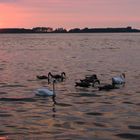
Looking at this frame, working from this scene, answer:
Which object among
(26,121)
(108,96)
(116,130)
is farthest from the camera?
(108,96)

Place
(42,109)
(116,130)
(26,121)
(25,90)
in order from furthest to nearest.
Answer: (25,90), (42,109), (26,121), (116,130)

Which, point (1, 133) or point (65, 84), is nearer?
point (1, 133)

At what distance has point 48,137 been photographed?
615 inches

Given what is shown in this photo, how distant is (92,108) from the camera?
67.8 ft

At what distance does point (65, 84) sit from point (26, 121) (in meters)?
12.0

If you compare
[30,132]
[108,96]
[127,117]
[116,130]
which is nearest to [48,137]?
[30,132]

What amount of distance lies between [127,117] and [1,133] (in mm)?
4964

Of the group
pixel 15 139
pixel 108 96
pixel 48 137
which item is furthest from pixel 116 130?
pixel 108 96

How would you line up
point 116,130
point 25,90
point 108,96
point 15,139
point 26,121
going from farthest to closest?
1. point 25,90
2. point 108,96
3. point 26,121
4. point 116,130
5. point 15,139

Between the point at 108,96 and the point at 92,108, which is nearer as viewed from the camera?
the point at 92,108

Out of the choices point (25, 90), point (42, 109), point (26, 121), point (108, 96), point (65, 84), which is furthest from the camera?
point (65, 84)

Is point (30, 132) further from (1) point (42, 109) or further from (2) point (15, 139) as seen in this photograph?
(1) point (42, 109)

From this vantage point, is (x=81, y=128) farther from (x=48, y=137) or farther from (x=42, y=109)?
(x=42, y=109)

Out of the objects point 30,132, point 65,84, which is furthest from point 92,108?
A: point 65,84
